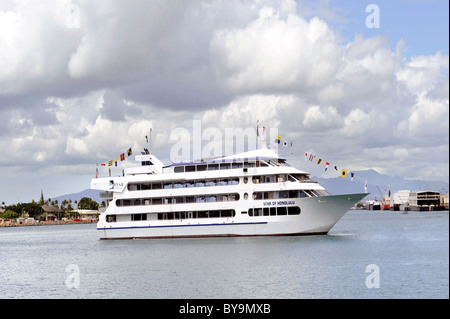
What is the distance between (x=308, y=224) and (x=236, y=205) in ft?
20.6

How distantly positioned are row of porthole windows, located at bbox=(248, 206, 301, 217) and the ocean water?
82.6 inches

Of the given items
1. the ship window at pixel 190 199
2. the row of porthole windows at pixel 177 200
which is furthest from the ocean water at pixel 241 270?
the ship window at pixel 190 199

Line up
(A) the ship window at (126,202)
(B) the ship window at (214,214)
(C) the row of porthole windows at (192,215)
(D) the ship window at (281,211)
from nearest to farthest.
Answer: (D) the ship window at (281,211) → (C) the row of porthole windows at (192,215) → (B) the ship window at (214,214) → (A) the ship window at (126,202)

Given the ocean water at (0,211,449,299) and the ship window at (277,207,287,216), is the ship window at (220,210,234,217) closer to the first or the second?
the ocean water at (0,211,449,299)

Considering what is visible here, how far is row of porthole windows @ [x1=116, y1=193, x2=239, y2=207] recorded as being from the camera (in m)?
49.2

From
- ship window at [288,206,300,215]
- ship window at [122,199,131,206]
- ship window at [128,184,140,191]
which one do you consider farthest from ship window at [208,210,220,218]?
ship window at [122,199,131,206]

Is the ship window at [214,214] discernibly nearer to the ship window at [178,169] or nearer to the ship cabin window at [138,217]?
the ship window at [178,169]

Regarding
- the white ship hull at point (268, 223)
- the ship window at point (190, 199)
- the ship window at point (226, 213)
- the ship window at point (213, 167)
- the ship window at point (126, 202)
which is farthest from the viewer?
the ship window at point (126, 202)

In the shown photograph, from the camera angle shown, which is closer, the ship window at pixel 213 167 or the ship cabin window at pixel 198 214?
the ship cabin window at pixel 198 214

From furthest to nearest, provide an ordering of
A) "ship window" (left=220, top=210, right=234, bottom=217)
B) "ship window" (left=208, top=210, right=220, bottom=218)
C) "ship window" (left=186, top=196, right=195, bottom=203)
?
"ship window" (left=186, top=196, right=195, bottom=203), "ship window" (left=208, top=210, right=220, bottom=218), "ship window" (left=220, top=210, right=234, bottom=217)

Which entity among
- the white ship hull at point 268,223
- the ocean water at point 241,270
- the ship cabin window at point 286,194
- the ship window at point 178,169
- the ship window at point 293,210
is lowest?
the ocean water at point 241,270

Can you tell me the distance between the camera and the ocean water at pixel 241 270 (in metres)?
27.6
